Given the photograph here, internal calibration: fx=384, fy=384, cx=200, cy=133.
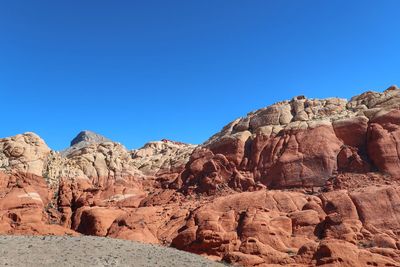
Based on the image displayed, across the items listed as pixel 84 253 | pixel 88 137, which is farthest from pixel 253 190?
pixel 88 137

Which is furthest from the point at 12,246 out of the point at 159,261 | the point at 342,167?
the point at 342,167

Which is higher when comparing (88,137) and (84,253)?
(88,137)

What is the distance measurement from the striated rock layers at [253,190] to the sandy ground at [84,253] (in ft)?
23.5

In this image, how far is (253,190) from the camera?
178ft

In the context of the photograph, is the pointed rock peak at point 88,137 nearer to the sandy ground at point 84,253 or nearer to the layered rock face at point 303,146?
the layered rock face at point 303,146

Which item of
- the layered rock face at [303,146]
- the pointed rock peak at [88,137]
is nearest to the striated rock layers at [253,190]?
the layered rock face at [303,146]

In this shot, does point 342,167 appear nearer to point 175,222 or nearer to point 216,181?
point 216,181

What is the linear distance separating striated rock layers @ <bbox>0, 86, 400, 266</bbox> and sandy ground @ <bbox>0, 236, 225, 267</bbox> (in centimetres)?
716

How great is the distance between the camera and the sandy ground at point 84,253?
3014cm

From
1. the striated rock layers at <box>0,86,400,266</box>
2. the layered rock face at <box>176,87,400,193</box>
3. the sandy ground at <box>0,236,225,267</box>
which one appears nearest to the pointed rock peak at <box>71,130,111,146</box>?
the striated rock layers at <box>0,86,400,266</box>

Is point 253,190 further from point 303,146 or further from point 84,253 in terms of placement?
point 84,253

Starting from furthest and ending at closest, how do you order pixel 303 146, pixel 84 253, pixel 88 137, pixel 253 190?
pixel 88 137, pixel 303 146, pixel 253 190, pixel 84 253

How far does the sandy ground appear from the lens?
98.9ft

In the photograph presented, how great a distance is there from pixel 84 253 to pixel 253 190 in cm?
2823
